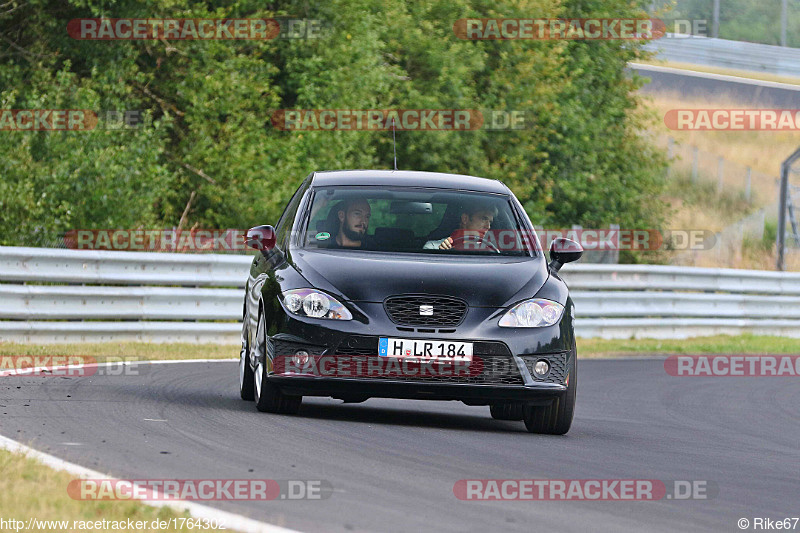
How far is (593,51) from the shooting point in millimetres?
34469

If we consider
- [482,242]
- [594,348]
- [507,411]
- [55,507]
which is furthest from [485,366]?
[594,348]

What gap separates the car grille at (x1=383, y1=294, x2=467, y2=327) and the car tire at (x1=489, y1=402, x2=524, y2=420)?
159 cm

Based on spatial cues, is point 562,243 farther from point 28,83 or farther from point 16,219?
point 28,83

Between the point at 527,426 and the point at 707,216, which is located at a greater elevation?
the point at 527,426

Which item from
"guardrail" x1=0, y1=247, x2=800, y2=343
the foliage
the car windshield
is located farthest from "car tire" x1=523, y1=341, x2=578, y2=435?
the foliage

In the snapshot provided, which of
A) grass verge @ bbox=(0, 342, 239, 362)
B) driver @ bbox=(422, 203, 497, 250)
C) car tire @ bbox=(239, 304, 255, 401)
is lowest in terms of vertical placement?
grass verge @ bbox=(0, 342, 239, 362)

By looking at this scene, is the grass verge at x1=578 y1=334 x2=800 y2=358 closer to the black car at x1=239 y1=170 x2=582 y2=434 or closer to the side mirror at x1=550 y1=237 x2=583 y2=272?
the side mirror at x1=550 y1=237 x2=583 y2=272

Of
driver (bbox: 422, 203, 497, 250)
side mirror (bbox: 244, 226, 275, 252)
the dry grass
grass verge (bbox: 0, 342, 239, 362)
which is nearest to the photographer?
driver (bbox: 422, 203, 497, 250)

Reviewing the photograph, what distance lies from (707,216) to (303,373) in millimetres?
36647

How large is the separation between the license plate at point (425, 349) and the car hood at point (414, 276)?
0.26m

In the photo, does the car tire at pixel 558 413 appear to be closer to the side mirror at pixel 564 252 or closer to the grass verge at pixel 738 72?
the side mirror at pixel 564 252

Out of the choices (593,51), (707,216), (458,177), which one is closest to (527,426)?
(458,177)

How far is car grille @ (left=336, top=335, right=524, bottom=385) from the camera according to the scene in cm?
865

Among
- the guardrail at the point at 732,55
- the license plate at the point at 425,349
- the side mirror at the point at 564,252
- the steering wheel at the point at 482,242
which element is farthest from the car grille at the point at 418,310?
the guardrail at the point at 732,55
